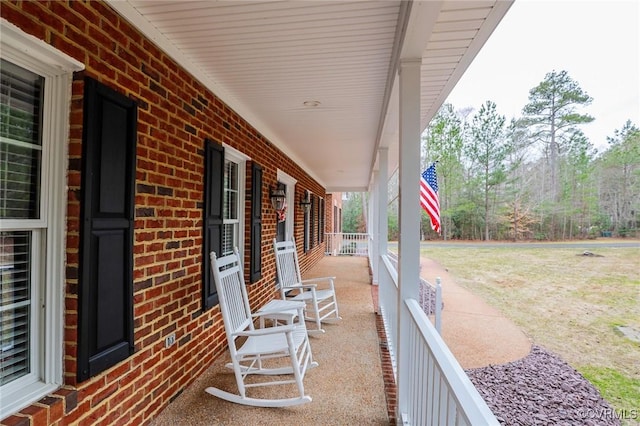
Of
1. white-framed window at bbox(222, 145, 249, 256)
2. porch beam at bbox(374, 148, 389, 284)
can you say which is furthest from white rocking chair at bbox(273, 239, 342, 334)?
porch beam at bbox(374, 148, 389, 284)

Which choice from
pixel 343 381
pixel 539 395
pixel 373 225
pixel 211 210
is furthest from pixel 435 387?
pixel 373 225

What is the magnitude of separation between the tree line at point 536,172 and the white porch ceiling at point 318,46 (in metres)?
3.08

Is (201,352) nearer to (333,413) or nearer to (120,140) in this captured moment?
(333,413)

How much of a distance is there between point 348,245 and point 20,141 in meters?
11.6

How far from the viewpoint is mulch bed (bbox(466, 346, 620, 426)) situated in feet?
13.1

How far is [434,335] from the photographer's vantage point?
1380 millimetres

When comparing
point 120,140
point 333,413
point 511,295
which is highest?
point 120,140

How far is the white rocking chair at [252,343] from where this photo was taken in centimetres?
213

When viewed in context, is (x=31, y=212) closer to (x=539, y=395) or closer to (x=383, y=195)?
(x=383, y=195)

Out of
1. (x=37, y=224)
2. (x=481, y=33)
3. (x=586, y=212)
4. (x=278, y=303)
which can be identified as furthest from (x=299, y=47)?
(x=586, y=212)

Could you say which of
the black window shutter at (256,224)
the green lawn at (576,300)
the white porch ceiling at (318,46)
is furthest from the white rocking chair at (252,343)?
the green lawn at (576,300)

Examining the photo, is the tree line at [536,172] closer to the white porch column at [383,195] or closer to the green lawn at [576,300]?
the green lawn at [576,300]

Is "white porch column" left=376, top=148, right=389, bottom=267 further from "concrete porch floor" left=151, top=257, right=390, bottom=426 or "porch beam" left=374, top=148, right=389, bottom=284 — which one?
"concrete porch floor" left=151, top=257, right=390, bottom=426

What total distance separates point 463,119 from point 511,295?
9.35 m
